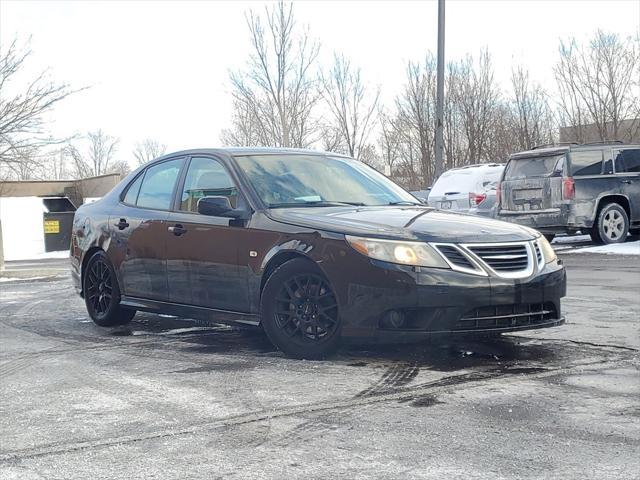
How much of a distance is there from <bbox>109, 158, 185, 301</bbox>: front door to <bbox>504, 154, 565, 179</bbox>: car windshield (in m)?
9.05

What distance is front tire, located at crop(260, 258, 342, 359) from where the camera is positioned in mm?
5164

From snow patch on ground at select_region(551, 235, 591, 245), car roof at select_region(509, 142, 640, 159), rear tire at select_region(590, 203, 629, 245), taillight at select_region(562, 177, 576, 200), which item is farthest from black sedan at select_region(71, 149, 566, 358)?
snow patch on ground at select_region(551, 235, 591, 245)

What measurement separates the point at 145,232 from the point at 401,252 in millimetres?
2571

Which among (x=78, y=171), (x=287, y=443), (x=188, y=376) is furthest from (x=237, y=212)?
(x=78, y=171)

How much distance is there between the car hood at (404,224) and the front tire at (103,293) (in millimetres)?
2123

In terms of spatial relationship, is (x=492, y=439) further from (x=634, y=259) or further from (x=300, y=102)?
(x=300, y=102)

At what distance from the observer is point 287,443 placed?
3.52 m

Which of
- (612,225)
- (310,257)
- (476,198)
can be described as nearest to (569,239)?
(476,198)

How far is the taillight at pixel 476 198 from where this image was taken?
1648cm

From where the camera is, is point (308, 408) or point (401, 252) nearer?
point (308, 408)

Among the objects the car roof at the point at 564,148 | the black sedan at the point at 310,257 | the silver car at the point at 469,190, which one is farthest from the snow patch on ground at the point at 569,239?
the black sedan at the point at 310,257

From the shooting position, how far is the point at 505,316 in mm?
5055

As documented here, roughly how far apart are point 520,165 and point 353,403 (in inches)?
443

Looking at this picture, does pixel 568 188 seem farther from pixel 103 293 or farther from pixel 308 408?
pixel 308 408
